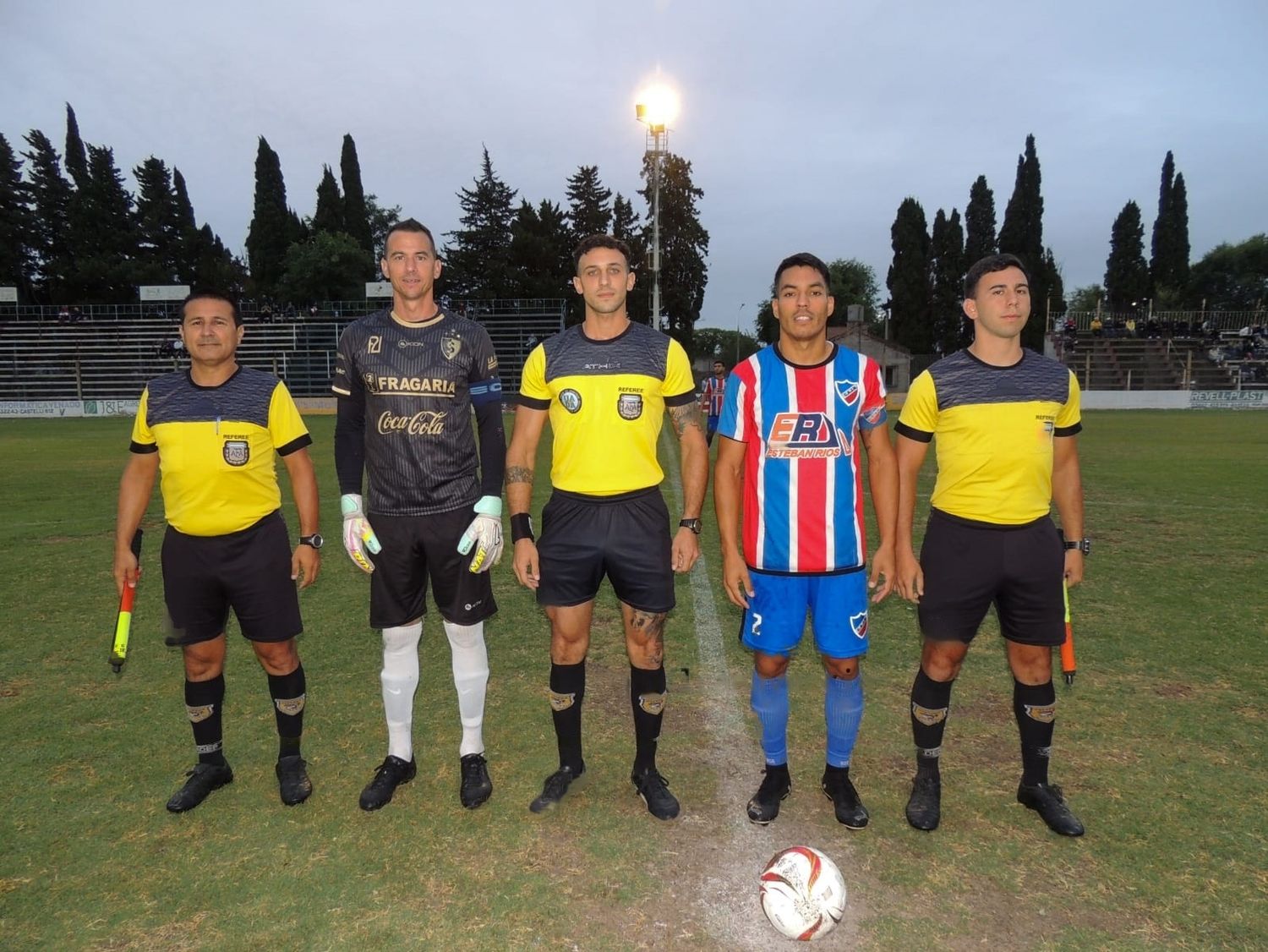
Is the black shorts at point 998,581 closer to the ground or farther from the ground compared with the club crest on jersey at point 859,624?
farther from the ground

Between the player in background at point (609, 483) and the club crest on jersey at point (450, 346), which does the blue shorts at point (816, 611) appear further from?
the club crest on jersey at point (450, 346)

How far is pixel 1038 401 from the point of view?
309 cm

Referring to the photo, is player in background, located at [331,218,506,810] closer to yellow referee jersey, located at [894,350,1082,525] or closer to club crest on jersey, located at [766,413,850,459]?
club crest on jersey, located at [766,413,850,459]

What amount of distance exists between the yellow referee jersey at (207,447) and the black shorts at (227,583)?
0.06m

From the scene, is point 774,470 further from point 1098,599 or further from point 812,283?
point 1098,599

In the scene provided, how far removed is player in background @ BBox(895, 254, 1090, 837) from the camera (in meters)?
3.09

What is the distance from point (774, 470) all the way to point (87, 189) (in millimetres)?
66273

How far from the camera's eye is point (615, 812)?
3.32 m

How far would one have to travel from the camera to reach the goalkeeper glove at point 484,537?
11.1 feet

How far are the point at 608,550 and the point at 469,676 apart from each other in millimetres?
955

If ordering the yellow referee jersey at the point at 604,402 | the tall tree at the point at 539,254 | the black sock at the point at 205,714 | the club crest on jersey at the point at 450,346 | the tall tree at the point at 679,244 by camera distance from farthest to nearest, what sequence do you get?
the tall tree at the point at 539,254, the tall tree at the point at 679,244, the black sock at the point at 205,714, the club crest on jersey at the point at 450,346, the yellow referee jersey at the point at 604,402

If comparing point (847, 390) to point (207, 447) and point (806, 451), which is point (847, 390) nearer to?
point (806, 451)

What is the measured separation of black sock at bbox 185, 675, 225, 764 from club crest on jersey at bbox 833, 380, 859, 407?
298 centimetres

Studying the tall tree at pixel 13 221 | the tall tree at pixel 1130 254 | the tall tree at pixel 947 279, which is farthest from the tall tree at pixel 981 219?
the tall tree at pixel 13 221
